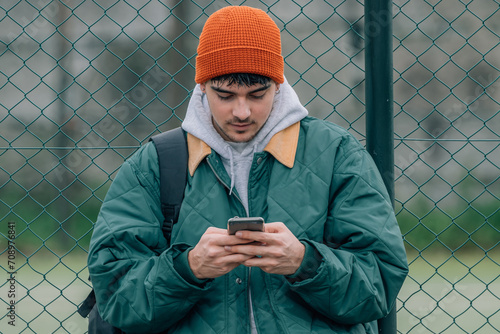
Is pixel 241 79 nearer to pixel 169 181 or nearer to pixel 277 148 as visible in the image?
pixel 277 148

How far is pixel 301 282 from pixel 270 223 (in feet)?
0.57

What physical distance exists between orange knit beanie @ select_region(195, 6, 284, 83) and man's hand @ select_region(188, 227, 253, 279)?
478mm

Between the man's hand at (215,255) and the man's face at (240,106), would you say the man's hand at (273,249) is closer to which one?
the man's hand at (215,255)

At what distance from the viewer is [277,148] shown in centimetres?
163

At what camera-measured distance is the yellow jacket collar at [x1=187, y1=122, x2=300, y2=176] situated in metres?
1.62

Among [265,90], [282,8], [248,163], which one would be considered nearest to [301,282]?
[248,163]

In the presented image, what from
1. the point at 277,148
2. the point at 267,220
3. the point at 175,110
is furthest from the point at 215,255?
the point at 175,110

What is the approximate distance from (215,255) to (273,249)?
0.15 meters

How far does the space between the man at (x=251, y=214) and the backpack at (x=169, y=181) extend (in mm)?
22

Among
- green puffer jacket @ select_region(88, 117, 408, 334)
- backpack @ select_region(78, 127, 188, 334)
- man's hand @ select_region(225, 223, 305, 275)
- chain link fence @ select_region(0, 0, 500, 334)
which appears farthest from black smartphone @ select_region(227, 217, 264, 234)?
chain link fence @ select_region(0, 0, 500, 334)

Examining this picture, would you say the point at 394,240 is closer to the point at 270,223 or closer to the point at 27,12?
the point at 270,223

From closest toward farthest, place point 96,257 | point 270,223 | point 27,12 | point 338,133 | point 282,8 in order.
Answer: point 270,223, point 96,257, point 338,133, point 282,8, point 27,12

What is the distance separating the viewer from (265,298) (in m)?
1.54

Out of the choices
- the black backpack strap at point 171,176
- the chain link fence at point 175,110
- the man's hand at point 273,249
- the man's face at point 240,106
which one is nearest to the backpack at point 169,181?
the black backpack strap at point 171,176
